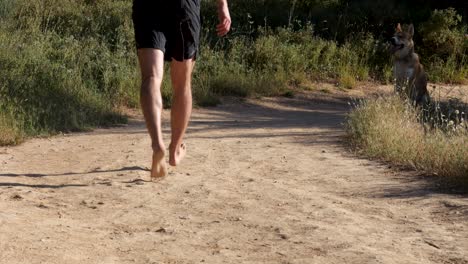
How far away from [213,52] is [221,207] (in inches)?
338

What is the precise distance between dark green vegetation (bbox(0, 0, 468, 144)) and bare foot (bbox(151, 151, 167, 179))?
2604 mm

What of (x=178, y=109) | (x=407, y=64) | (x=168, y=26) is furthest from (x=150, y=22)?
(x=407, y=64)

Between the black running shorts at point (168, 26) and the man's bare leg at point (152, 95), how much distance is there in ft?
0.23

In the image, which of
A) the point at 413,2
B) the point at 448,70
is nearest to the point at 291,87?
the point at 448,70

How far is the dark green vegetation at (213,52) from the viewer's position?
414 inches

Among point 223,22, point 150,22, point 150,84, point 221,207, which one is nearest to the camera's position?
point 221,207

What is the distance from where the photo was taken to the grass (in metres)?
7.12

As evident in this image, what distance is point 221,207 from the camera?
19.3 feet

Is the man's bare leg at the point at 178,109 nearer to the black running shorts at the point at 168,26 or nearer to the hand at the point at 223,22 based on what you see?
the black running shorts at the point at 168,26

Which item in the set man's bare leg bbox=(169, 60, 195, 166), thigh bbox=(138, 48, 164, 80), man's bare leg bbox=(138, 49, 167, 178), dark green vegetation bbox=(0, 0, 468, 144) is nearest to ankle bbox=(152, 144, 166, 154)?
man's bare leg bbox=(138, 49, 167, 178)

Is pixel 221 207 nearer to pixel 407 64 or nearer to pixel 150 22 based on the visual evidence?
pixel 150 22

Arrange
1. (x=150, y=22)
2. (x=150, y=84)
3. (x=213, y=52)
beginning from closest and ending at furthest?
(x=150, y=84)
(x=150, y=22)
(x=213, y=52)

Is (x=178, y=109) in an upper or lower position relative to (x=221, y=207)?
upper

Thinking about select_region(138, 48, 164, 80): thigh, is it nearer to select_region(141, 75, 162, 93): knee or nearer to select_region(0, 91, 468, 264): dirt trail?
select_region(141, 75, 162, 93): knee
